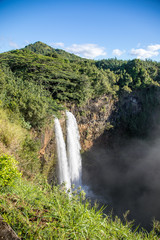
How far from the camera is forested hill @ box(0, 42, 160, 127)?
26.9 ft

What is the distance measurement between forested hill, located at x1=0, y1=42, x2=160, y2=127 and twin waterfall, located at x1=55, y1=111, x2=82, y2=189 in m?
1.56

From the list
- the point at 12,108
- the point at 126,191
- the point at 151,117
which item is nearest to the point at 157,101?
the point at 151,117

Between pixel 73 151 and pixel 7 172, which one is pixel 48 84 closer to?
pixel 73 151

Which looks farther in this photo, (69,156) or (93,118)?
(93,118)

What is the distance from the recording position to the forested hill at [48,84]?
8.21 metres

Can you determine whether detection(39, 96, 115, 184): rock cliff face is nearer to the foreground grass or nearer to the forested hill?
the forested hill

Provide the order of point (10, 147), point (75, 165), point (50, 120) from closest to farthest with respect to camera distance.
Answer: point (10, 147), point (50, 120), point (75, 165)

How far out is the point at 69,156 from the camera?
10.3 meters

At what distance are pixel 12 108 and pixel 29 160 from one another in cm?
294

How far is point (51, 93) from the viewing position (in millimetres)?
12203

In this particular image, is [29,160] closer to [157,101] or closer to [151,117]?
[151,117]

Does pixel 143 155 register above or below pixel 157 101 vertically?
below

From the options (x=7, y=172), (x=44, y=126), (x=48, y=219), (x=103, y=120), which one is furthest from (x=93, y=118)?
(x=48, y=219)

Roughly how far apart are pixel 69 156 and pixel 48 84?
6.33 meters
